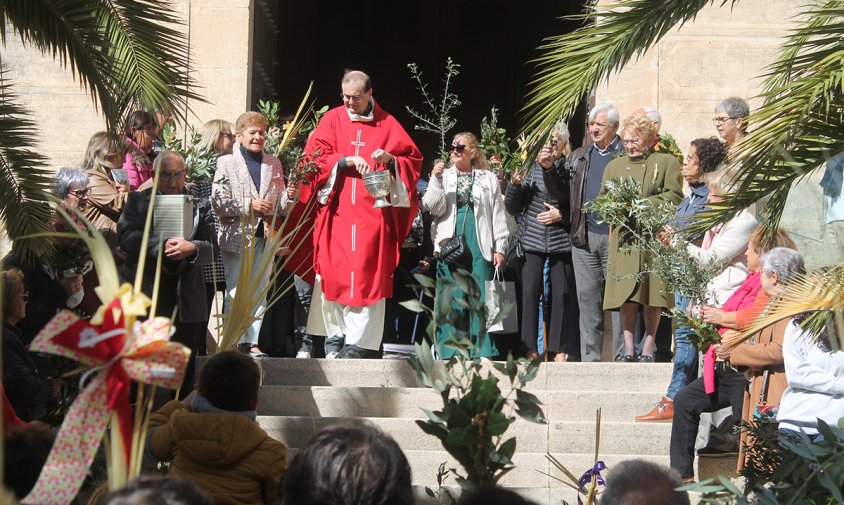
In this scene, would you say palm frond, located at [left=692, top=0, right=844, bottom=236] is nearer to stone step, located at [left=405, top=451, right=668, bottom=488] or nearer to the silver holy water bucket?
stone step, located at [left=405, top=451, right=668, bottom=488]

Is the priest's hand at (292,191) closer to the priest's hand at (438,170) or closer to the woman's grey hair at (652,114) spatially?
the priest's hand at (438,170)

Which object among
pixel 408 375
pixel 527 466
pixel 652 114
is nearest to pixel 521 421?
pixel 527 466

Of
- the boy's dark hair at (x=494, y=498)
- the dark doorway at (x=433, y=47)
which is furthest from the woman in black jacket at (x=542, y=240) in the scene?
the dark doorway at (x=433, y=47)

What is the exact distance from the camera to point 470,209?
9.40m

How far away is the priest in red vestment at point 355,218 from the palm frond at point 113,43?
2574 mm

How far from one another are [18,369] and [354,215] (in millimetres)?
3642

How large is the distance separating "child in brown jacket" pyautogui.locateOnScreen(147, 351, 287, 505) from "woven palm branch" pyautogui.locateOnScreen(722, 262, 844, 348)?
2029mm

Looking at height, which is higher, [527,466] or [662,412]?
[662,412]

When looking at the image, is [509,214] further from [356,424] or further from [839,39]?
[356,424]

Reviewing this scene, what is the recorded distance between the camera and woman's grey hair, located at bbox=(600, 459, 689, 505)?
11.1ft


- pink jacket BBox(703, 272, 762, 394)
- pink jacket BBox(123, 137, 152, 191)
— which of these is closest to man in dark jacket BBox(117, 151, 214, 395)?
pink jacket BBox(123, 137, 152, 191)

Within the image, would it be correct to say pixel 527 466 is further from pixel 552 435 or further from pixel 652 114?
pixel 652 114

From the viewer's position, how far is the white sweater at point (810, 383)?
5.69 metres

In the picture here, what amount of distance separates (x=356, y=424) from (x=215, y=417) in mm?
1659
